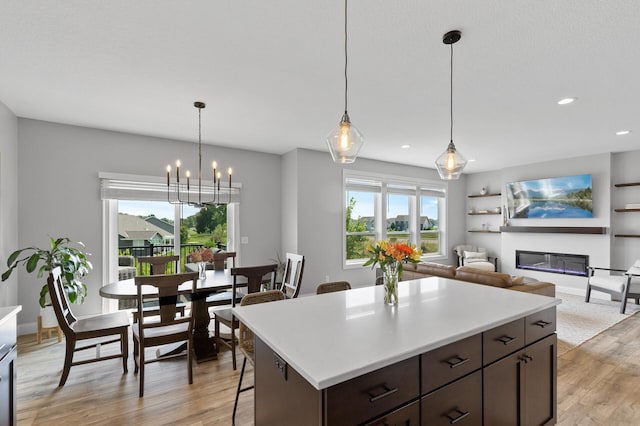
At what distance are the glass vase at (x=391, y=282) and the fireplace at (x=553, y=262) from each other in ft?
19.9

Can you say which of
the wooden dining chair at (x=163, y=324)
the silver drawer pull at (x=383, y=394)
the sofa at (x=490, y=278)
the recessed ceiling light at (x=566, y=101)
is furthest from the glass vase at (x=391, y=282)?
the recessed ceiling light at (x=566, y=101)

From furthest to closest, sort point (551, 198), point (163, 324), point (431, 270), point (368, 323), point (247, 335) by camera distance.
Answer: point (551, 198)
point (431, 270)
point (163, 324)
point (247, 335)
point (368, 323)

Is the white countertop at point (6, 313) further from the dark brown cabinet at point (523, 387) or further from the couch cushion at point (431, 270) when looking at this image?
the couch cushion at point (431, 270)

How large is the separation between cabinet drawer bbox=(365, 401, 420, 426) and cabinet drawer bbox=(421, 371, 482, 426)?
43mm

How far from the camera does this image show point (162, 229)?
15.5ft

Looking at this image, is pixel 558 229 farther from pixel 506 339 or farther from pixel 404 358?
pixel 404 358

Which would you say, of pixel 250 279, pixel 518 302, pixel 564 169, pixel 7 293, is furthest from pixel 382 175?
pixel 7 293

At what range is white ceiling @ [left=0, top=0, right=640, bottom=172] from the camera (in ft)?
6.10

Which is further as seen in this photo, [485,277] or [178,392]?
[485,277]

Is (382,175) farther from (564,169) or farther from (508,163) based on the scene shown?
(564,169)

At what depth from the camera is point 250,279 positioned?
3.02 meters

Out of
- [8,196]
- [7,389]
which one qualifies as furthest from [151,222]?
[7,389]

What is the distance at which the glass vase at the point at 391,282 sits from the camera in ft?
6.14

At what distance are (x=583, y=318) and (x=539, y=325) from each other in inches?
143
